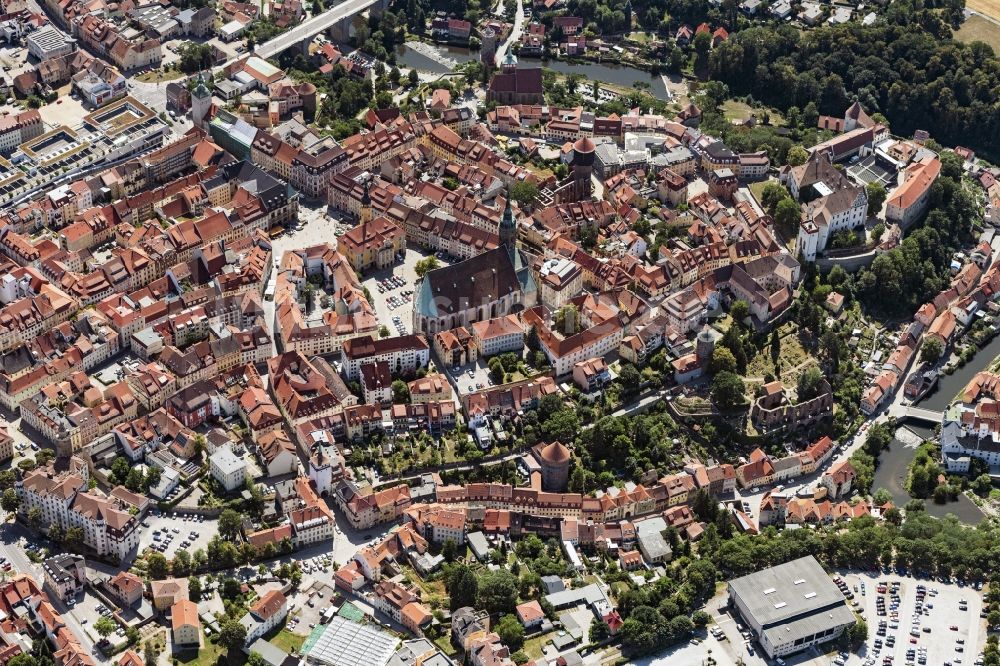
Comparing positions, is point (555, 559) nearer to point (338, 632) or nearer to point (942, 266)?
point (338, 632)

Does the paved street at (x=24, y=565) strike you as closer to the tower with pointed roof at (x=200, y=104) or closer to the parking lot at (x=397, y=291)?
the parking lot at (x=397, y=291)

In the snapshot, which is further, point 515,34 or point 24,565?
point 515,34

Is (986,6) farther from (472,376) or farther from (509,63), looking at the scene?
(472,376)

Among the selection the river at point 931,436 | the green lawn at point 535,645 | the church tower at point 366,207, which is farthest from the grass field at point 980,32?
the green lawn at point 535,645

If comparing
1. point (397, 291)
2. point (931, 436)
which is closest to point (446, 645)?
point (397, 291)

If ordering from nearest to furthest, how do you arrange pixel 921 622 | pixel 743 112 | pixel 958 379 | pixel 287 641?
pixel 287 641 < pixel 921 622 < pixel 958 379 < pixel 743 112

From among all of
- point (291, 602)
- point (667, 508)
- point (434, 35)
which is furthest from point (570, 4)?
point (291, 602)

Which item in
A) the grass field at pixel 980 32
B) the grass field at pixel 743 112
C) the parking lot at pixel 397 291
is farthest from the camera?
the grass field at pixel 980 32
